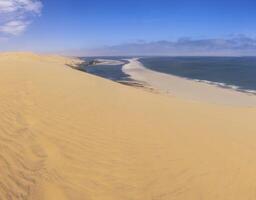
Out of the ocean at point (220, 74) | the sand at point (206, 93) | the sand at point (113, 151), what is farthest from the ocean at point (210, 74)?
the sand at point (113, 151)

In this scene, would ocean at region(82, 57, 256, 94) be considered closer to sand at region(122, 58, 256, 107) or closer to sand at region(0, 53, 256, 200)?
sand at region(122, 58, 256, 107)

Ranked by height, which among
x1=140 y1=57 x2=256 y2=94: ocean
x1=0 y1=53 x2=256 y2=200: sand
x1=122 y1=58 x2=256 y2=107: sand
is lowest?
x1=140 y1=57 x2=256 y2=94: ocean

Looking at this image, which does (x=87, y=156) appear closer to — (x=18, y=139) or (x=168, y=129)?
(x=18, y=139)

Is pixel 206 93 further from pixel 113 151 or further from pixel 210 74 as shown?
pixel 210 74

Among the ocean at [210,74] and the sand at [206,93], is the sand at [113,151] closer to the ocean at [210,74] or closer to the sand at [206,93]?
the sand at [206,93]

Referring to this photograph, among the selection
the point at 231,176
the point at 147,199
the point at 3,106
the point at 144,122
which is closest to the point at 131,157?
the point at 147,199

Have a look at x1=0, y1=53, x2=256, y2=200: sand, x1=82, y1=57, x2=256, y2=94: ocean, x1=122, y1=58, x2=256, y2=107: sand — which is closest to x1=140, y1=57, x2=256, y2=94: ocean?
x1=82, y1=57, x2=256, y2=94: ocean

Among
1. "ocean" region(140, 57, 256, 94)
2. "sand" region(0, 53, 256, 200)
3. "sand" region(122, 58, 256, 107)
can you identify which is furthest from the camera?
"ocean" region(140, 57, 256, 94)

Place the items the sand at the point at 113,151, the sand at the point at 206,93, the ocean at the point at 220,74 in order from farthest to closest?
the ocean at the point at 220,74
the sand at the point at 206,93
the sand at the point at 113,151

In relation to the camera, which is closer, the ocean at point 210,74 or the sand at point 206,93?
the sand at point 206,93
